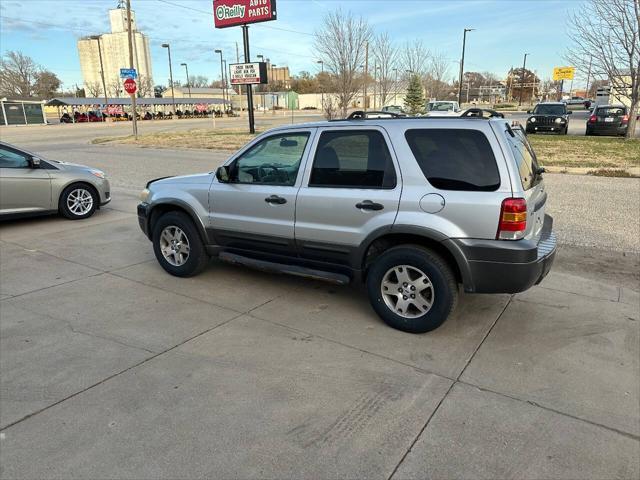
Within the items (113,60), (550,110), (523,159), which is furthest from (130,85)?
(113,60)

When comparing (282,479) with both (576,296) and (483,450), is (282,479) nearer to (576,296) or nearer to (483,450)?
(483,450)

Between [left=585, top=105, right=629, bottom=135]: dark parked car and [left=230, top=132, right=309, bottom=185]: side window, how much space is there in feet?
78.3

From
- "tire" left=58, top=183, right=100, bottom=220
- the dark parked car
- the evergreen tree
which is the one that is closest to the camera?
"tire" left=58, top=183, right=100, bottom=220

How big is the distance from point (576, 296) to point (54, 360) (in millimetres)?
4762

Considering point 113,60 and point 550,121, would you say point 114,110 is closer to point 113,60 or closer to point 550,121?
point 113,60

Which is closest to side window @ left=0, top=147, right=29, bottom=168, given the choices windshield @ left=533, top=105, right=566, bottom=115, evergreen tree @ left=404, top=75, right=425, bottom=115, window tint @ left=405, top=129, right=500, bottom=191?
window tint @ left=405, top=129, right=500, bottom=191

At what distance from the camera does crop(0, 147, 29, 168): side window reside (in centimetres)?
763

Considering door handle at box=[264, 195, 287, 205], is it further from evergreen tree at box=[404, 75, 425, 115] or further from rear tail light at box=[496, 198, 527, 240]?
evergreen tree at box=[404, 75, 425, 115]

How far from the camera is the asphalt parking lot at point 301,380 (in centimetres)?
261

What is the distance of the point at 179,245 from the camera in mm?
5402

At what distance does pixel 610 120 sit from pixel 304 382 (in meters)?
25.4

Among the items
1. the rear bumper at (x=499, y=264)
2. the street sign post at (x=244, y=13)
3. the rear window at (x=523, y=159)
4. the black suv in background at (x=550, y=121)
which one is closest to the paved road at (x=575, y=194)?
the rear window at (x=523, y=159)

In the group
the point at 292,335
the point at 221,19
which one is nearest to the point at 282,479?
the point at 292,335

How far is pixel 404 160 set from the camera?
396 cm
